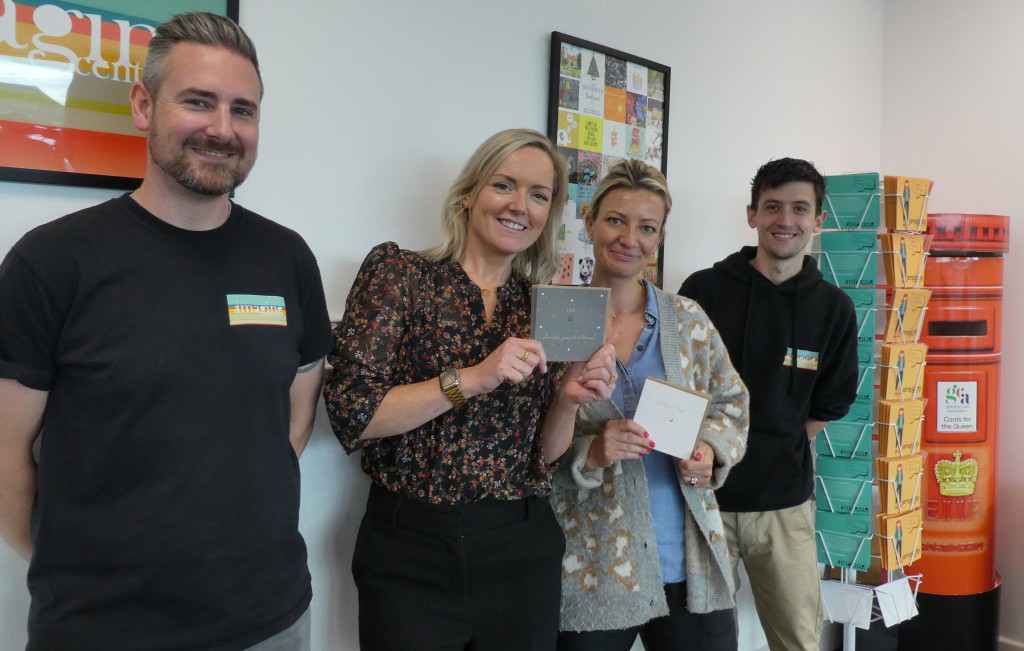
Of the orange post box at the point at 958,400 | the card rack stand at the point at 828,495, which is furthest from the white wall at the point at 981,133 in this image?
the card rack stand at the point at 828,495

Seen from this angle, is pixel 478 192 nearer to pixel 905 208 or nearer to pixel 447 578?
pixel 447 578

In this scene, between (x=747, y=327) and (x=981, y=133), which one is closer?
(x=747, y=327)

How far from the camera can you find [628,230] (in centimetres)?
191

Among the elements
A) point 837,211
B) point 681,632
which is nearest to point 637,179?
point 681,632

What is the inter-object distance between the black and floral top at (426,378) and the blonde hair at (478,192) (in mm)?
74

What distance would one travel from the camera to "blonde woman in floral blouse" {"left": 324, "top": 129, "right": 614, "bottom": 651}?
148cm

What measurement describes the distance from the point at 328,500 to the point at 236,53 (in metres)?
1.10

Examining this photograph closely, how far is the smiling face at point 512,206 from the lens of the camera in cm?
164

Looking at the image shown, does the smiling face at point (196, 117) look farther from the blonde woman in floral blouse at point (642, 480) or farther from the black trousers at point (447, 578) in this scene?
the blonde woman in floral blouse at point (642, 480)

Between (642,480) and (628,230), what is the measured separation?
2.12ft

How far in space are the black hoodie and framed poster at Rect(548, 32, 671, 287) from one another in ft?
1.61

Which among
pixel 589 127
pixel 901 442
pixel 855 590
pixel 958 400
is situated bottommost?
pixel 855 590

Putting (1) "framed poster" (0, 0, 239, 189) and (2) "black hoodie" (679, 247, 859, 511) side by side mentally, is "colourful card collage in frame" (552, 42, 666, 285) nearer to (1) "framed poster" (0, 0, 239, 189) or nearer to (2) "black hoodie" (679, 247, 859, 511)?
(2) "black hoodie" (679, 247, 859, 511)

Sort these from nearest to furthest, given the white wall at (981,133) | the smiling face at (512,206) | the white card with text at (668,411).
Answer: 1. the smiling face at (512,206)
2. the white card with text at (668,411)
3. the white wall at (981,133)
